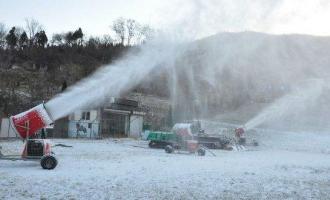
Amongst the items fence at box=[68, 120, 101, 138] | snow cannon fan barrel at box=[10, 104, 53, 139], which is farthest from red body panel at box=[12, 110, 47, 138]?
fence at box=[68, 120, 101, 138]

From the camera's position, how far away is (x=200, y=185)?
1591 centimetres

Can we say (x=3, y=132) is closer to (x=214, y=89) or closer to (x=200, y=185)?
(x=200, y=185)

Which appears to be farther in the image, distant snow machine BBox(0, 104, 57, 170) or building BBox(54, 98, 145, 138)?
building BBox(54, 98, 145, 138)

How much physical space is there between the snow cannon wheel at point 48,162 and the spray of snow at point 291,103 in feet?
177

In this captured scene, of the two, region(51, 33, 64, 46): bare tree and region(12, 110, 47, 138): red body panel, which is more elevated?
region(51, 33, 64, 46): bare tree

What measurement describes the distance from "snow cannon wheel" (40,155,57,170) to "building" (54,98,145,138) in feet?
117

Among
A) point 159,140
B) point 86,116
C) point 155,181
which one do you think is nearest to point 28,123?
point 155,181

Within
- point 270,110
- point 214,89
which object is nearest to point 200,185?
point 270,110

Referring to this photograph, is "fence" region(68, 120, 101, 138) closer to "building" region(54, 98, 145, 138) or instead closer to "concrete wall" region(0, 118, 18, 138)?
"building" region(54, 98, 145, 138)

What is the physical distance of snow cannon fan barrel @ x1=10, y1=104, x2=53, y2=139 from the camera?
797 inches

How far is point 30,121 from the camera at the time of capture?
66.6 feet

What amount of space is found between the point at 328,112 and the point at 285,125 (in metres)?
19.0

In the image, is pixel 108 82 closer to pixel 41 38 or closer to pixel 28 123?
pixel 28 123

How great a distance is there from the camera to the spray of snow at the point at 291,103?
3207 inches
